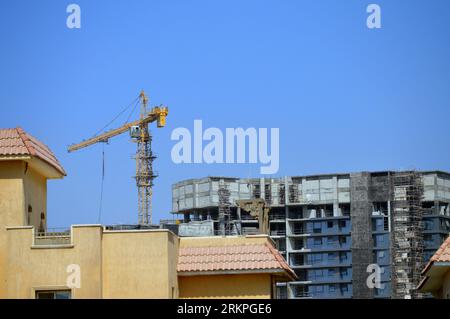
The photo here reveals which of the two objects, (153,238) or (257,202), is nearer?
(153,238)

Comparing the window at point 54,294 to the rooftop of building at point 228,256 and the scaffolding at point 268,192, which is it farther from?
the scaffolding at point 268,192

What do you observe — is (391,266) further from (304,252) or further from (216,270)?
(216,270)

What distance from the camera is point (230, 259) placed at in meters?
43.5

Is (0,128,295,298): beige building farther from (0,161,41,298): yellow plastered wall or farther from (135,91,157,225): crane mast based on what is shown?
(135,91,157,225): crane mast

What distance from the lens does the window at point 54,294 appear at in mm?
39969

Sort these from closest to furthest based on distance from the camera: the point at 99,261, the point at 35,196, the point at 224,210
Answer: the point at 99,261, the point at 35,196, the point at 224,210

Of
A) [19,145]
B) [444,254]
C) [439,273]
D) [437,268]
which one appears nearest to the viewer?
[444,254]

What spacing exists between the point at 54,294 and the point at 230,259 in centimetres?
709

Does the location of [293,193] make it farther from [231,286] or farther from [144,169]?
[231,286]

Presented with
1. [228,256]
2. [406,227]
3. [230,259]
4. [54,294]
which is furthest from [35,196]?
[406,227]

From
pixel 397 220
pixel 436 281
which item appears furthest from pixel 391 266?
pixel 436 281

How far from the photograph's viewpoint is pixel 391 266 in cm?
17938

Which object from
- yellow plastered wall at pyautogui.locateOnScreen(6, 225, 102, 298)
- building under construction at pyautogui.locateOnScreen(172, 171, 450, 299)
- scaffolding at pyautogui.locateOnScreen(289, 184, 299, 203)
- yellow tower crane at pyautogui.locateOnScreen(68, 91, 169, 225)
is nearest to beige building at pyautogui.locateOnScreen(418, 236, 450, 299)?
yellow plastered wall at pyautogui.locateOnScreen(6, 225, 102, 298)

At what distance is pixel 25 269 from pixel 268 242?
32.3ft
